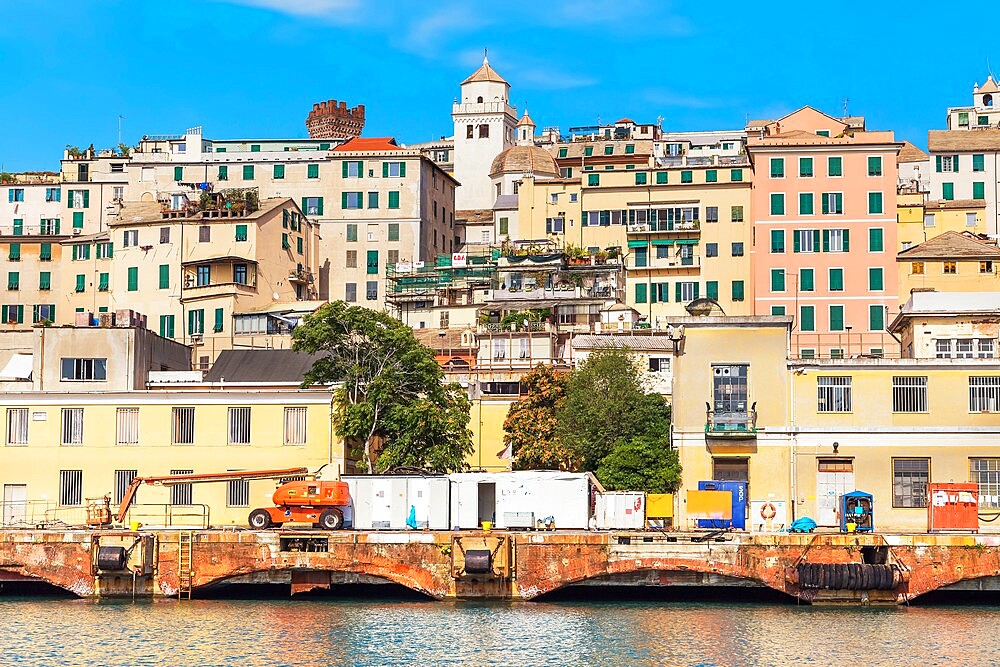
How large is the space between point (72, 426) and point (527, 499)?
→ 21507 mm

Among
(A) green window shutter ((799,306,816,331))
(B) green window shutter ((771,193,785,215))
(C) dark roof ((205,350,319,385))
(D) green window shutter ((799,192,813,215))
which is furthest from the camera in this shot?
(B) green window shutter ((771,193,785,215))

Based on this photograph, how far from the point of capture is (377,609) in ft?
187

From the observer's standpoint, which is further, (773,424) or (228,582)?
(773,424)

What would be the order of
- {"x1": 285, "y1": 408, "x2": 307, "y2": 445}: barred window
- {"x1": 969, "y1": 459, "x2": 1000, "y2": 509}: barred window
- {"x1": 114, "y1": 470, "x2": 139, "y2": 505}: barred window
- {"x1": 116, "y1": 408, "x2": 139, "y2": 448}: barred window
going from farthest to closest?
{"x1": 285, "y1": 408, "x2": 307, "y2": 445}: barred window < {"x1": 116, "y1": 408, "x2": 139, "y2": 448}: barred window < {"x1": 114, "y1": 470, "x2": 139, "y2": 505}: barred window < {"x1": 969, "y1": 459, "x2": 1000, "y2": 509}: barred window

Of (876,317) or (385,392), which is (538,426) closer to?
(385,392)

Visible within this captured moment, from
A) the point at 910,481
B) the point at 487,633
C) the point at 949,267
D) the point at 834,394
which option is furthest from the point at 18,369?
the point at 949,267

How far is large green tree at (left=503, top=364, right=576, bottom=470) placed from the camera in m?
77.2

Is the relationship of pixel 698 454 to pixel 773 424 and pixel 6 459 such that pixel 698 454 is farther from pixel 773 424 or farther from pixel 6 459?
pixel 6 459

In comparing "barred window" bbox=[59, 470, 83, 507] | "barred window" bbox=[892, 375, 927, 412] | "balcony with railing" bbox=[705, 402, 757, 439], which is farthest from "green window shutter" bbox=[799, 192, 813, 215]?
"barred window" bbox=[59, 470, 83, 507]

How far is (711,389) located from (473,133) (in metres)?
94.8

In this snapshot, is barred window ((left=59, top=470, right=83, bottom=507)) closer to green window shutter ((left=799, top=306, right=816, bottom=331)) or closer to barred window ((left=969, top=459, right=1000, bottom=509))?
barred window ((left=969, top=459, right=1000, bottom=509))

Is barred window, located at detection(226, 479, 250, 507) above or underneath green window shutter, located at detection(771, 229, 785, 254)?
underneath

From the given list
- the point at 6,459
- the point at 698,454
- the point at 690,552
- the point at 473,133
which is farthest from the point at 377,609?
the point at 473,133

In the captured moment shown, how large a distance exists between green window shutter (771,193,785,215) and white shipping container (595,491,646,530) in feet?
162
